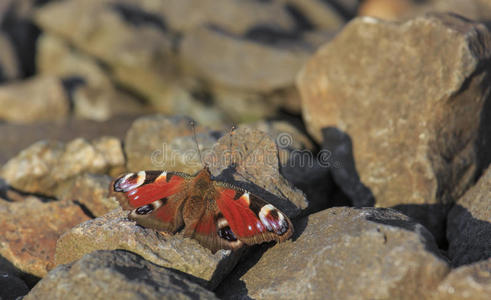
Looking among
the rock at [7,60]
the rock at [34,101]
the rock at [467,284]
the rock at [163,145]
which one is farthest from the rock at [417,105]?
the rock at [7,60]

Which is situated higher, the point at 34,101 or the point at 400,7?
the point at 400,7

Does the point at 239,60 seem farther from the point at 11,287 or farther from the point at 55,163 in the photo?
the point at 11,287

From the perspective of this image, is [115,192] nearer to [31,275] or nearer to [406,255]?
[31,275]

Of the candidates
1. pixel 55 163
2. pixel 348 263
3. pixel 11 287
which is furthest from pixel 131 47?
pixel 348 263

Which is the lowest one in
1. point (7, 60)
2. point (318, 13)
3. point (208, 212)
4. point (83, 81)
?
point (83, 81)

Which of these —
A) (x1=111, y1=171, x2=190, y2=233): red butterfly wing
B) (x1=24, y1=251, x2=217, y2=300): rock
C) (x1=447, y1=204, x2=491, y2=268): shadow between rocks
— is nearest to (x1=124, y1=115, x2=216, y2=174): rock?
(x1=111, y1=171, x2=190, y2=233): red butterfly wing

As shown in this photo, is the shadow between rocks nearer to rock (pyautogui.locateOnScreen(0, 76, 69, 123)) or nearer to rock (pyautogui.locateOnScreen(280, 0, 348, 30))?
rock (pyautogui.locateOnScreen(280, 0, 348, 30))

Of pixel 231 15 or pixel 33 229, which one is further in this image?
pixel 231 15
